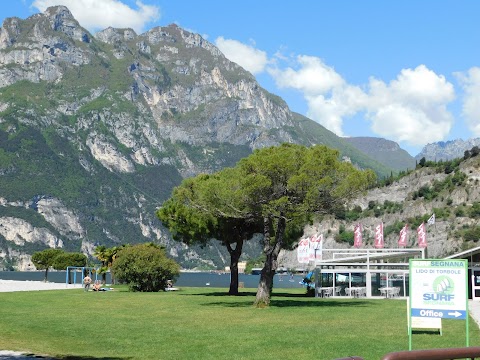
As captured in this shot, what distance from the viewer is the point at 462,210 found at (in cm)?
16125

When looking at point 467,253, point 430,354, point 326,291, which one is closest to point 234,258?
point 326,291

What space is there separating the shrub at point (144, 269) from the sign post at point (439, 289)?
4380 cm

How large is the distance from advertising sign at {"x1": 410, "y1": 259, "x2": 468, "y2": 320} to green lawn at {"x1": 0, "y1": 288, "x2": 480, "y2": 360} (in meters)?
1.78

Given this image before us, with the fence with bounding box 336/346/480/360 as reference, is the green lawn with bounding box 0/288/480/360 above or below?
below

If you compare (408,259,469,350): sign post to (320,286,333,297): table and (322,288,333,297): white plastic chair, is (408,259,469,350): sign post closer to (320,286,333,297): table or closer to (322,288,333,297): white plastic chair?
(320,286,333,297): table

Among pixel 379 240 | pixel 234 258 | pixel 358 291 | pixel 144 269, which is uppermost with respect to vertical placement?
pixel 379 240

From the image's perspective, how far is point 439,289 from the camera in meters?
15.8

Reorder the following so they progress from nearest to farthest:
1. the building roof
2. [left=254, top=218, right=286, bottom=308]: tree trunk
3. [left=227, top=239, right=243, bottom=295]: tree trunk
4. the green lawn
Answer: the green lawn < [left=254, top=218, right=286, bottom=308]: tree trunk < the building roof < [left=227, top=239, right=243, bottom=295]: tree trunk

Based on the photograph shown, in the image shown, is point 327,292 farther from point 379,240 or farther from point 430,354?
point 430,354

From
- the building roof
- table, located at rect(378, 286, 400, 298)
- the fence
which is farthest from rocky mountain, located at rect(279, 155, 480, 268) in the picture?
the fence

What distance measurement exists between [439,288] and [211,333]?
861cm

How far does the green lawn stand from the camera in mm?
17578

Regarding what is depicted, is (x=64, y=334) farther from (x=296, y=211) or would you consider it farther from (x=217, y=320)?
(x=296, y=211)

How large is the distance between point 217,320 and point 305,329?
4.88 meters
